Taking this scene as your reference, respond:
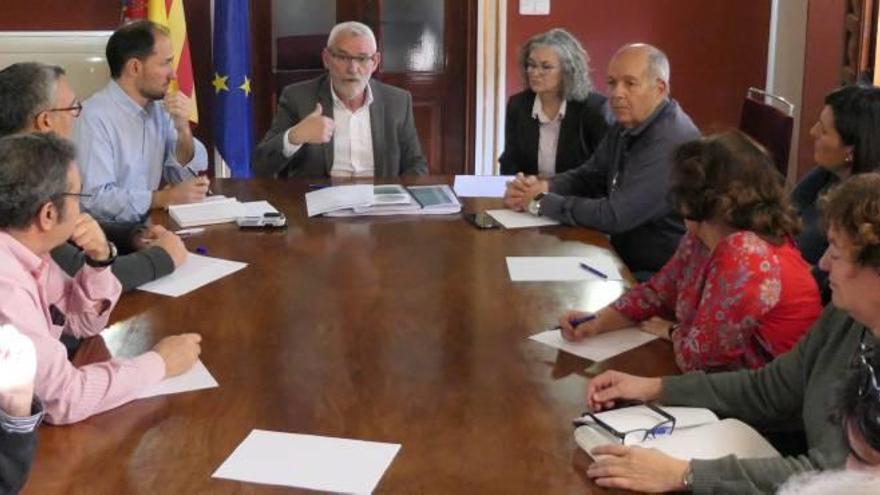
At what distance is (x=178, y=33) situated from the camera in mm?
4684

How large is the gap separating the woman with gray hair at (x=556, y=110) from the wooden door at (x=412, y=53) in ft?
4.95

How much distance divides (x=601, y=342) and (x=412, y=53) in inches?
140

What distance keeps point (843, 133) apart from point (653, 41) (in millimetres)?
2680

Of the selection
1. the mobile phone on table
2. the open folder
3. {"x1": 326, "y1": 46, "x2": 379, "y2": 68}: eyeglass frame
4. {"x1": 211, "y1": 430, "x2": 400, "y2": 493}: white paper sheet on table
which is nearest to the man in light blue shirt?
{"x1": 326, "y1": 46, "x2": 379, "y2": 68}: eyeglass frame

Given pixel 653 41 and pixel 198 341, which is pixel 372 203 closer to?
pixel 198 341

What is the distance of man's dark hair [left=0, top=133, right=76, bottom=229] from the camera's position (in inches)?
66.6

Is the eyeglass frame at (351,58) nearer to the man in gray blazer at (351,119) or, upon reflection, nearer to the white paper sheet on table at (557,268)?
the man in gray blazer at (351,119)

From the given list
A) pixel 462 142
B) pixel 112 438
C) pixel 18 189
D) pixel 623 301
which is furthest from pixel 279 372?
pixel 462 142

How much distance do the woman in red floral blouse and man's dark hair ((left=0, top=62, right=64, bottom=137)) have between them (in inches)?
56.3

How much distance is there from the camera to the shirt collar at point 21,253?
1.68 meters

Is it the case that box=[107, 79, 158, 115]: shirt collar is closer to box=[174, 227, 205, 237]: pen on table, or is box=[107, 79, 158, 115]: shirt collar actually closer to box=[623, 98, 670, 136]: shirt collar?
box=[174, 227, 205, 237]: pen on table

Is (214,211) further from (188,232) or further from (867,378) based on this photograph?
(867,378)

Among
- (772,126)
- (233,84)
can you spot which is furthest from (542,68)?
(233,84)

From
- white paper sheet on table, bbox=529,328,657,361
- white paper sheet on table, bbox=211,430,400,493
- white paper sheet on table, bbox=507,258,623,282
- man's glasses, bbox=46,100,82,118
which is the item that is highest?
man's glasses, bbox=46,100,82,118
